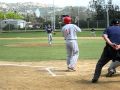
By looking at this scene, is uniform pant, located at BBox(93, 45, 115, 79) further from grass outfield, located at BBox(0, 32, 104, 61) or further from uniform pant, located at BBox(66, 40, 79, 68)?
grass outfield, located at BBox(0, 32, 104, 61)

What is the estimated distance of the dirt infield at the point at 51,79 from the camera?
1027 cm

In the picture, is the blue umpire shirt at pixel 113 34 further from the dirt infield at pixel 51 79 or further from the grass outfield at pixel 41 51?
the grass outfield at pixel 41 51

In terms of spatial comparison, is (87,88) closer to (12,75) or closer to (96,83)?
(96,83)

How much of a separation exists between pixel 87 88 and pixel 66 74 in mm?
2617

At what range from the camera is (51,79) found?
38.1ft

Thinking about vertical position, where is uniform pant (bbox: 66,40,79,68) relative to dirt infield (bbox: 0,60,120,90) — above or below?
above

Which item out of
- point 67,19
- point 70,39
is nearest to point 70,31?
point 70,39

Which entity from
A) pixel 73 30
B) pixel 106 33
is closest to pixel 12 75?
pixel 73 30

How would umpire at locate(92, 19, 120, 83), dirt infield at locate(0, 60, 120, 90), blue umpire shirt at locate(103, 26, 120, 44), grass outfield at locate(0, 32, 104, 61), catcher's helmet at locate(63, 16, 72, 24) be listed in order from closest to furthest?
dirt infield at locate(0, 60, 120, 90) < umpire at locate(92, 19, 120, 83) < blue umpire shirt at locate(103, 26, 120, 44) < catcher's helmet at locate(63, 16, 72, 24) < grass outfield at locate(0, 32, 104, 61)

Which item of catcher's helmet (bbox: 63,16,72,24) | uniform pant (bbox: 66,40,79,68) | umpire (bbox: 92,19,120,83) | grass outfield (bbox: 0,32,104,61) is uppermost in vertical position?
catcher's helmet (bbox: 63,16,72,24)

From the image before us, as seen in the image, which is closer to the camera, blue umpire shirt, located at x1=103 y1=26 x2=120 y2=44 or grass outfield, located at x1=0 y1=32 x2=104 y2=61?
blue umpire shirt, located at x1=103 y1=26 x2=120 y2=44

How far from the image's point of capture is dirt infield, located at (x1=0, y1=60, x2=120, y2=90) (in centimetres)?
1027

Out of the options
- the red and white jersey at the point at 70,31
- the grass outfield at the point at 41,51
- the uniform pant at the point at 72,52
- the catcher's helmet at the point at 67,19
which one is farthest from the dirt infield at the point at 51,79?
the grass outfield at the point at 41,51

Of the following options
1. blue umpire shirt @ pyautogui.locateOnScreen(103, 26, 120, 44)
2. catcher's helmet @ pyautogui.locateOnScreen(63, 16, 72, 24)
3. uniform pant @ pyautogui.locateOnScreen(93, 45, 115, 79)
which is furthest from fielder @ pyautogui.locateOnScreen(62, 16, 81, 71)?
blue umpire shirt @ pyautogui.locateOnScreen(103, 26, 120, 44)
